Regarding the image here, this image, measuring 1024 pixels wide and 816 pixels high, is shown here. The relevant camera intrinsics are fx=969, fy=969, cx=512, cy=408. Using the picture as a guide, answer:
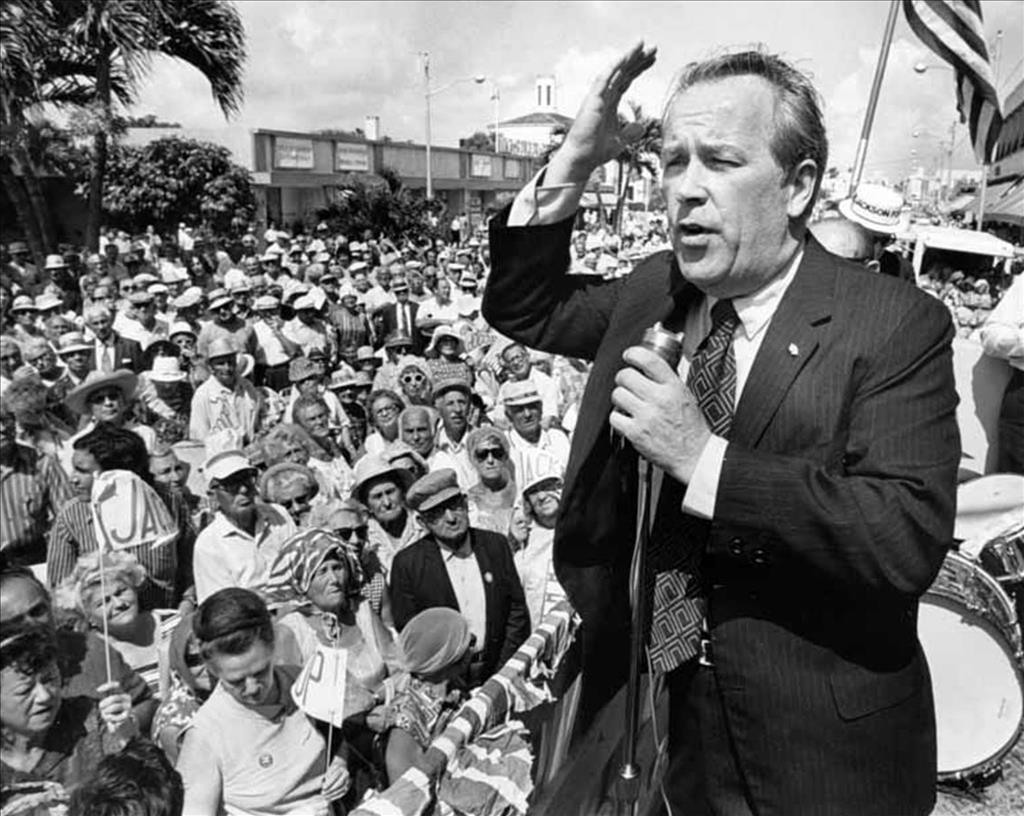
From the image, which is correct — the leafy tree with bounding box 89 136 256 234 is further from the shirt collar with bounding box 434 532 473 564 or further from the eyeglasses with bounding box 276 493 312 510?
the shirt collar with bounding box 434 532 473 564

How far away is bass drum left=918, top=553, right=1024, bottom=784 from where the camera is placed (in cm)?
333

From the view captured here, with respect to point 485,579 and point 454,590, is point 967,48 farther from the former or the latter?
point 454,590

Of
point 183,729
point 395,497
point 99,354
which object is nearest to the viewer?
point 183,729

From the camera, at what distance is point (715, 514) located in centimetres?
141

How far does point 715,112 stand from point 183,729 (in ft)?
7.77

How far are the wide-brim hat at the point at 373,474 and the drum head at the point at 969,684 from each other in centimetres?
243

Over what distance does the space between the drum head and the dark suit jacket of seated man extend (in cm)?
155

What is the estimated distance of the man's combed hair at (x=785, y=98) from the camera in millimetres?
1507

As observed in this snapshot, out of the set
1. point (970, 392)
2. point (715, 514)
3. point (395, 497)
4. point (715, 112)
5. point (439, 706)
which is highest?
point (715, 112)

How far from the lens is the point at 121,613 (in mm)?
3527

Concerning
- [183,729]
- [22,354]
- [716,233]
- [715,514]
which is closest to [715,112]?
[716,233]

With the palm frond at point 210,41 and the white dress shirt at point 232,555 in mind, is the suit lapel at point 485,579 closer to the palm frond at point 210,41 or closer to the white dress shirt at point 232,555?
the white dress shirt at point 232,555

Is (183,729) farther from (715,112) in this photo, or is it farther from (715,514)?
(715,112)

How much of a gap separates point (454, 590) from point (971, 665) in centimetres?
193
